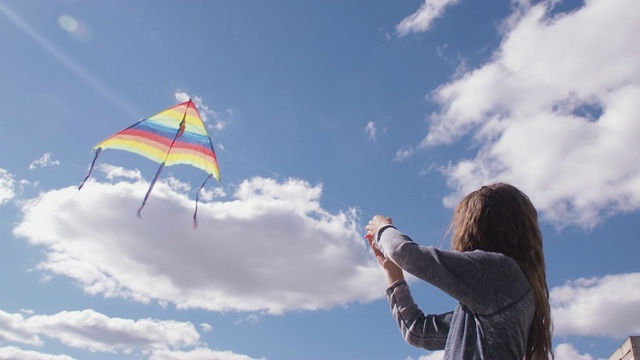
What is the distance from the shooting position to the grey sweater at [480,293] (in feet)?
8.20

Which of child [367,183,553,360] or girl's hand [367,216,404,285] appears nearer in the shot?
child [367,183,553,360]

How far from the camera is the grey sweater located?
8.20 ft

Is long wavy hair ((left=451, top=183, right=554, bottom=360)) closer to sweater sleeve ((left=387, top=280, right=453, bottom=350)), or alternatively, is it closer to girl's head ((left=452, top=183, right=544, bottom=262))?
girl's head ((left=452, top=183, right=544, bottom=262))

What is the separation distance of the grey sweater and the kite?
9135 millimetres

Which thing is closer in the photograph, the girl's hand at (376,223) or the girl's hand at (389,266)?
the girl's hand at (376,223)

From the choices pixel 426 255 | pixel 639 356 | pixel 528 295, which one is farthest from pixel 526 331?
pixel 639 356

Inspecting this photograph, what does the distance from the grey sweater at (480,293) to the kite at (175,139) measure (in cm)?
913

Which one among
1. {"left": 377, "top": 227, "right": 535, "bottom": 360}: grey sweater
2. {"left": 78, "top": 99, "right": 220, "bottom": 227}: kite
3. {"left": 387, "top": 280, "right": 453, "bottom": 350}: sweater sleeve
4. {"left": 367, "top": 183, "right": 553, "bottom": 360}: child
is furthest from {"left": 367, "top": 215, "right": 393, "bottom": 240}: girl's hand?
{"left": 78, "top": 99, "right": 220, "bottom": 227}: kite

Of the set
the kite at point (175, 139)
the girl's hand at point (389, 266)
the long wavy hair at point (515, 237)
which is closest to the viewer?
the long wavy hair at point (515, 237)

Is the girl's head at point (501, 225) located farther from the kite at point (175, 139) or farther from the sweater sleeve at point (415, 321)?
the kite at point (175, 139)

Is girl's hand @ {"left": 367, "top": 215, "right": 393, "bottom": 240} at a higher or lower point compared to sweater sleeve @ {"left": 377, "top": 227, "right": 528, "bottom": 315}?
higher

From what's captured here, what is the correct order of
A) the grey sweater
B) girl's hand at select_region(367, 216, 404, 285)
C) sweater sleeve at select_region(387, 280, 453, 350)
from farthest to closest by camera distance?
girl's hand at select_region(367, 216, 404, 285), sweater sleeve at select_region(387, 280, 453, 350), the grey sweater

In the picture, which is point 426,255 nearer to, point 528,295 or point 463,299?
point 463,299

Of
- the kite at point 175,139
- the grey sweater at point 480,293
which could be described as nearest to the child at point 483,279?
the grey sweater at point 480,293
